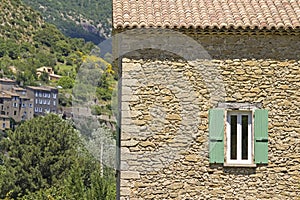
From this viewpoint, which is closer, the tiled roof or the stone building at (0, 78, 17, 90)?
the tiled roof

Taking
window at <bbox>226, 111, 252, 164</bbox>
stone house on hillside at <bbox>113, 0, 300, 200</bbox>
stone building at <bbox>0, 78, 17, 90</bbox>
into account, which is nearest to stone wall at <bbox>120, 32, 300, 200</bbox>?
stone house on hillside at <bbox>113, 0, 300, 200</bbox>

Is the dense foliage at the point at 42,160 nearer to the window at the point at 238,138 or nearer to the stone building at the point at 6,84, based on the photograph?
the window at the point at 238,138

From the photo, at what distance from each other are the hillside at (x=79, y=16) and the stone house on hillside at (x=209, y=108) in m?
106

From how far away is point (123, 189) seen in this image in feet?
46.7

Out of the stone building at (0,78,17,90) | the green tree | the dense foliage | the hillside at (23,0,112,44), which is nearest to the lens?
the dense foliage

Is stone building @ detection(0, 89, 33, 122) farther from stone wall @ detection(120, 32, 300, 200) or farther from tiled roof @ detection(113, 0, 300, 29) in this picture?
stone wall @ detection(120, 32, 300, 200)

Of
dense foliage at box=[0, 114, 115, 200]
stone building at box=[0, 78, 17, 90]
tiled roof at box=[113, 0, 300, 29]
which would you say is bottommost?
dense foliage at box=[0, 114, 115, 200]

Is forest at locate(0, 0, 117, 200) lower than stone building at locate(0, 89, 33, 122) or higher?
lower

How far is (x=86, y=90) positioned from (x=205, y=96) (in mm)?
43901

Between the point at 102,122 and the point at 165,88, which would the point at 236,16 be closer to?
the point at 165,88

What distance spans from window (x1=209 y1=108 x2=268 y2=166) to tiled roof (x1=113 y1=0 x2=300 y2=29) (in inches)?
70.8

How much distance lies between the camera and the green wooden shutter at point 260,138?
14.2 metres

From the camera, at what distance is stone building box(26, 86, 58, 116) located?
10100cm

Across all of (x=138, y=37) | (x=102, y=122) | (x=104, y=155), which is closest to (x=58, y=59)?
(x=102, y=122)
